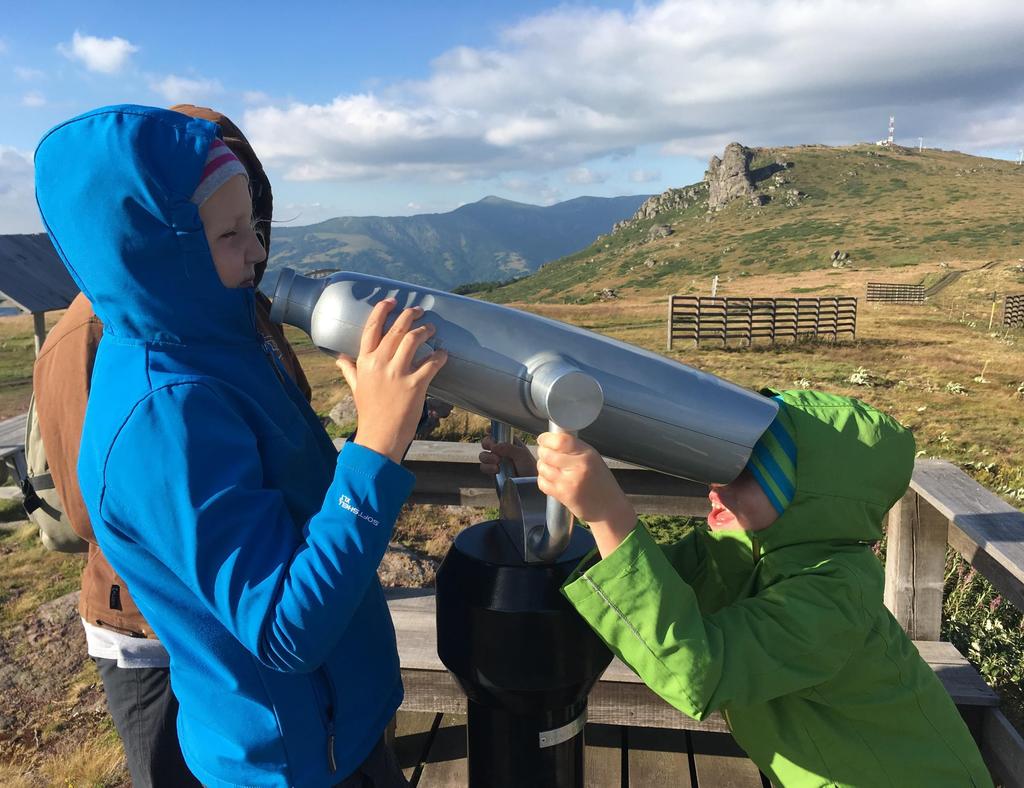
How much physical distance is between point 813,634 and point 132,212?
1.21 metres

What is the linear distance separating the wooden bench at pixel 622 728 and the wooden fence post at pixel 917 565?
0.28 feet

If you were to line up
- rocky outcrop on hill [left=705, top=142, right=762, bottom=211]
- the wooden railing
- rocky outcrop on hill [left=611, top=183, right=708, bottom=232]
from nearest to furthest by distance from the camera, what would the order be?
the wooden railing → rocky outcrop on hill [left=705, top=142, right=762, bottom=211] → rocky outcrop on hill [left=611, top=183, right=708, bottom=232]

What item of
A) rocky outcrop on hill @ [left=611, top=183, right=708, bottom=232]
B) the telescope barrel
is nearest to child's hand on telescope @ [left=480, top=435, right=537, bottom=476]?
the telescope barrel

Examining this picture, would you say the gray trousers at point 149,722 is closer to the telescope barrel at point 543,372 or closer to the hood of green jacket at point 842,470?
the telescope barrel at point 543,372

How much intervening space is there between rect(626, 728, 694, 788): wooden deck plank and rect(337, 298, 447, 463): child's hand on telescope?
1.54 metres

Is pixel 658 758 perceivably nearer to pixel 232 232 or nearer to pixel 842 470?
pixel 842 470

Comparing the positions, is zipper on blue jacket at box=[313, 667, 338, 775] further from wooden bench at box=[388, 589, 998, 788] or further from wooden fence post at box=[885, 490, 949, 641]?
wooden fence post at box=[885, 490, 949, 641]

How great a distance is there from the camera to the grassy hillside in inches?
2496

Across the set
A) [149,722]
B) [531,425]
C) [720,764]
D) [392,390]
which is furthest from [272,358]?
[720,764]

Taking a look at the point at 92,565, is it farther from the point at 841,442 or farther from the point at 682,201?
the point at 682,201

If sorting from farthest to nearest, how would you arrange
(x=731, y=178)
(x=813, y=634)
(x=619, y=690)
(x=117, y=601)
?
(x=731, y=178), (x=619, y=690), (x=117, y=601), (x=813, y=634)

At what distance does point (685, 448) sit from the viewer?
3.90 ft

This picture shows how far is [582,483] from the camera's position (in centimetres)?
105

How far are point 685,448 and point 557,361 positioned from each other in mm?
270
